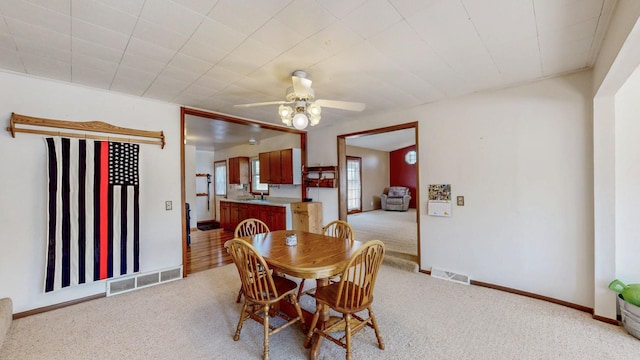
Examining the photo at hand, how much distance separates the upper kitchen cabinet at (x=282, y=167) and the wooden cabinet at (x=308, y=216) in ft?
2.22

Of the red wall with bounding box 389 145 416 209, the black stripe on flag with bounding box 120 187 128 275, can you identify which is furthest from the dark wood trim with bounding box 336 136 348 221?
the red wall with bounding box 389 145 416 209

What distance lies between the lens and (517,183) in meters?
3.01

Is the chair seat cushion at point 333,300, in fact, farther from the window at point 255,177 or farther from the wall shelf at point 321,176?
the window at point 255,177

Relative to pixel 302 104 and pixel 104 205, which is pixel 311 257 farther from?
pixel 104 205

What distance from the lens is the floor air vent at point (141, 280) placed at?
123 inches

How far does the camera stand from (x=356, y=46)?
2135 millimetres

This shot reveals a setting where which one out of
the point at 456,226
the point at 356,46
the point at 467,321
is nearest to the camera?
the point at 356,46

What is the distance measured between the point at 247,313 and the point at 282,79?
2300mm

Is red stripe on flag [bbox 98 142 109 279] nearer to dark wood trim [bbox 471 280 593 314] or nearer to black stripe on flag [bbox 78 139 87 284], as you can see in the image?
black stripe on flag [bbox 78 139 87 284]

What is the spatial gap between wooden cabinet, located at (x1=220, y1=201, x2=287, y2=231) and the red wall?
653cm

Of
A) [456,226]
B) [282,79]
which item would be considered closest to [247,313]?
[282,79]

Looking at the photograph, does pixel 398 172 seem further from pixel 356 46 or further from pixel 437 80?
pixel 356 46

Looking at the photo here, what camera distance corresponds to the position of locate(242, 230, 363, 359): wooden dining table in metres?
1.87

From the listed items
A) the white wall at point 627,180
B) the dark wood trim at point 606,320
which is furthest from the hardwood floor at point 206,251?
the white wall at point 627,180
